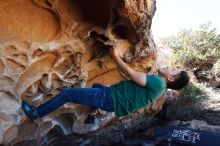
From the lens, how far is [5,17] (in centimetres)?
493

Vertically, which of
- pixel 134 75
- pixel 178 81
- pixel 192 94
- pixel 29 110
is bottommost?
pixel 192 94

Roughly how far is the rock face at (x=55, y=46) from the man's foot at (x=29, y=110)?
0.10m

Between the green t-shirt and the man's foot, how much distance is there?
1165mm

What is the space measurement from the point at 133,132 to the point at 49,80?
396 centimetres

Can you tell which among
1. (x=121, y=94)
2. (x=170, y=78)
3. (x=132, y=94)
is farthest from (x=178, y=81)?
(x=121, y=94)

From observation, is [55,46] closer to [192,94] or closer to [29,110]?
[29,110]

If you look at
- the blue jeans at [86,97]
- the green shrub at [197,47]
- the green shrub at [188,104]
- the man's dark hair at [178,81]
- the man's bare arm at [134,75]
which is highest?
the man's bare arm at [134,75]

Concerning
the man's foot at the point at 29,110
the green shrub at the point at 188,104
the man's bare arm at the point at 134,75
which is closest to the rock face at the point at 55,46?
the man's foot at the point at 29,110

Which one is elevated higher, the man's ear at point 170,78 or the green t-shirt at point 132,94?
the man's ear at point 170,78

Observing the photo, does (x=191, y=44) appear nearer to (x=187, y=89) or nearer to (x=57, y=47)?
(x=187, y=89)

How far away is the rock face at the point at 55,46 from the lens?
197 inches

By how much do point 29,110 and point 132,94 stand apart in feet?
4.82

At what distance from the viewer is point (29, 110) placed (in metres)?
5.09

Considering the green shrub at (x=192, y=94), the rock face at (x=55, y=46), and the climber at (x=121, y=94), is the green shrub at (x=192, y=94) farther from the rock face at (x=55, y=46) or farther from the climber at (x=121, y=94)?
the climber at (x=121, y=94)
